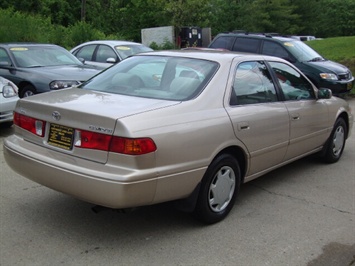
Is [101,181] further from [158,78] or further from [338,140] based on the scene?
[338,140]

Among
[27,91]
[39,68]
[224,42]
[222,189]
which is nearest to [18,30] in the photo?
[224,42]

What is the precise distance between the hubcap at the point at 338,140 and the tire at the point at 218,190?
8.02ft

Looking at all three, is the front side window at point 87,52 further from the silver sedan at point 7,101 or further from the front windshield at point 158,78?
the front windshield at point 158,78

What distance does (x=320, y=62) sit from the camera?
11.4m

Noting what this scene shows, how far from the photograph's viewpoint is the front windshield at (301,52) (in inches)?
442

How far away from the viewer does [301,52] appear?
1139cm

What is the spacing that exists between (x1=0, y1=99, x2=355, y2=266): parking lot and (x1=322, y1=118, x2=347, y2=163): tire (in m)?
1.01

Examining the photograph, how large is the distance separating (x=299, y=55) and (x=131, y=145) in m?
9.05

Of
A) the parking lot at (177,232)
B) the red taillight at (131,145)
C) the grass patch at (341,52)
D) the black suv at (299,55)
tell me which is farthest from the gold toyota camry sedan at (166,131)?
the grass patch at (341,52)

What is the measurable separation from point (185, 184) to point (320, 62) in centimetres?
893

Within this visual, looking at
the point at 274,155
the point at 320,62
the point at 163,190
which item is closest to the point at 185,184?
the point at 163,190

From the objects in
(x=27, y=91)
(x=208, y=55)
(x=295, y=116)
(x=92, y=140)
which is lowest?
(x=27, y=91)

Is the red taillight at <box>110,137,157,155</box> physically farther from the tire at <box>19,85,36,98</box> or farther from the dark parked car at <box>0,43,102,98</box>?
the tire at <box>19,85,36,98</box>

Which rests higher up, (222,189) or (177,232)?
(222,189)
